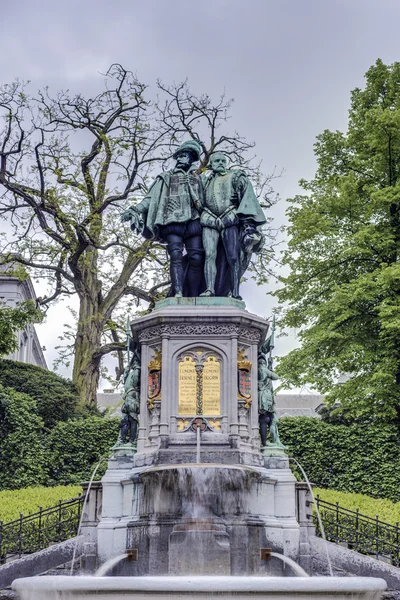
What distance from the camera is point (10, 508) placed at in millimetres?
16672

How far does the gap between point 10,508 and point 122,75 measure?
18.5 m

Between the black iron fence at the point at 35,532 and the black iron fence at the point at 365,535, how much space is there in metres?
4.41

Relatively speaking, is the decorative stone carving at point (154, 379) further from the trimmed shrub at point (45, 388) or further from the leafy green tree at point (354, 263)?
the trimmed shrub at point (45, 388)

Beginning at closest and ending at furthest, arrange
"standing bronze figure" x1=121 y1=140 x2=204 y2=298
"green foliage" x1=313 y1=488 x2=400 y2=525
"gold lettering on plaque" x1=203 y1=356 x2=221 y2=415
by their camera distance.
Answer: "gold lettering on plaque" x1=203 y1=356 x2=221 y2=415, "standing bronze figure" x1=121 y1=140 x2=204 y2=298, "green foliage" x1=313 y1=488 x2=400 y2=525

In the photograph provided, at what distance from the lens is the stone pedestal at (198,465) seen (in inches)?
425

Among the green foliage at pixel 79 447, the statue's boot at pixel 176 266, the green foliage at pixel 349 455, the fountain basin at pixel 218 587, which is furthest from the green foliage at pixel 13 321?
the fountain basin at pixel 218 587

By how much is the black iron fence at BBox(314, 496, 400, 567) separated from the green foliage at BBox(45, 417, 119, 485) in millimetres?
9674

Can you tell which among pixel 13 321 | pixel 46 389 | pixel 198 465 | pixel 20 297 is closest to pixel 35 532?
pixel 198 465

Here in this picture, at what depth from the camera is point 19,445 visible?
23906 millimetres

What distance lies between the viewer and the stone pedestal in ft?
35.4

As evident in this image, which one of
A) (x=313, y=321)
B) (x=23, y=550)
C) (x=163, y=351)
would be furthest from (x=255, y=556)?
(x=313, y=321)

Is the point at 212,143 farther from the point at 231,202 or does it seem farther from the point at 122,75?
the point at 231,202

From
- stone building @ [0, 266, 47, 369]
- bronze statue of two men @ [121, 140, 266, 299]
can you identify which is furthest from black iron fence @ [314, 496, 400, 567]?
stone building @ [0, 266, 47, 369]

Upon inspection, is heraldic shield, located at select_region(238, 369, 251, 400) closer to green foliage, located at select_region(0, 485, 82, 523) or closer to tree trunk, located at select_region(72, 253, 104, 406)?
green foliage, located at select_region(0, 485, 82, 523)
